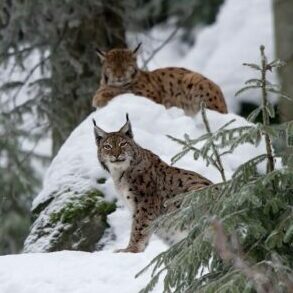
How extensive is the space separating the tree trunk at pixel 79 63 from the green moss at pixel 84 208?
4015mm

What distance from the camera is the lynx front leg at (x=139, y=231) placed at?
7637 mm

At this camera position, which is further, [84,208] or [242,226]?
[84,208]

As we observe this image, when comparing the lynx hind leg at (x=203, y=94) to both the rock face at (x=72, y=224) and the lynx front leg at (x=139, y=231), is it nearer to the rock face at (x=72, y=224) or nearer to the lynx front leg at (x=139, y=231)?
the rock face at (x=72, y=224)

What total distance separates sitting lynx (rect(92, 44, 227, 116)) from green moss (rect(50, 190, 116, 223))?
185 centimetres

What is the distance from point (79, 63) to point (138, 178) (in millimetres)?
4983

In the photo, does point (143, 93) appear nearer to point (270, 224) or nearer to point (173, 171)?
point (173, 171)

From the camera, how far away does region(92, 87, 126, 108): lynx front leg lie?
408 inches

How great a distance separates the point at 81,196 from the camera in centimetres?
869

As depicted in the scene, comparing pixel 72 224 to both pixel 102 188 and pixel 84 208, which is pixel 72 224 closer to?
pixel 84 208

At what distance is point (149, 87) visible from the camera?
1070 cm

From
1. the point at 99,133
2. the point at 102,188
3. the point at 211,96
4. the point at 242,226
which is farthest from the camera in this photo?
the point at 211,96

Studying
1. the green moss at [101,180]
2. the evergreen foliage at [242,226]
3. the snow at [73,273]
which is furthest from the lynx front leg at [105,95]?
the evergreen foliage at [242,226]

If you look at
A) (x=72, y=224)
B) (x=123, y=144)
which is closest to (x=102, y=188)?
(x=72, y=224)

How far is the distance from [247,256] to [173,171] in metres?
3.11
